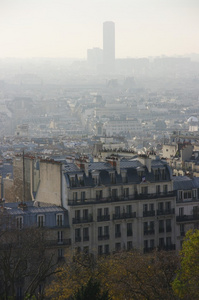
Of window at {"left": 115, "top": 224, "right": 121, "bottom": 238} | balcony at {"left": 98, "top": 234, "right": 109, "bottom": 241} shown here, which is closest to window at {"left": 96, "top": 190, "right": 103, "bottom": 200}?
window at {"left": 115, "top": 224, "right": 121, "bottom": 238}

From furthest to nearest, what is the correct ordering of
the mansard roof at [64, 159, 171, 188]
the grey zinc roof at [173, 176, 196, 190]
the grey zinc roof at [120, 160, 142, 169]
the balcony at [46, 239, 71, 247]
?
the grey zinc roof at [173, 176, 196, 190] < the grey zinc roof at [120, 160, 142, 169] < the mansard roof at [64, 159, 171, 188] < the balcony at [46, 239, 71, 247]

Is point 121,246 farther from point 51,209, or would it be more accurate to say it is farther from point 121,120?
point 121,120

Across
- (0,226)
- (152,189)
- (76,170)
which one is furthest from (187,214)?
(0,226)

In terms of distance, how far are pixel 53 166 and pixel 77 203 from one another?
128cm

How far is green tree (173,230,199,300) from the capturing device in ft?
53.9

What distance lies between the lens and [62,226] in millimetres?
20734

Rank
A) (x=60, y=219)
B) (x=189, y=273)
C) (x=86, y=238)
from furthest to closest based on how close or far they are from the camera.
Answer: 1. (x=86, y=238)
2. (x=60, y=219)
3. (x=189, y=273)

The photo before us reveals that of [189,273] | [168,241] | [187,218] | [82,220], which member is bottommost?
[168,241]

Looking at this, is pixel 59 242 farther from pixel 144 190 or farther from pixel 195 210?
pixel 195 210

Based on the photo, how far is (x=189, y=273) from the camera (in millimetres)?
17078

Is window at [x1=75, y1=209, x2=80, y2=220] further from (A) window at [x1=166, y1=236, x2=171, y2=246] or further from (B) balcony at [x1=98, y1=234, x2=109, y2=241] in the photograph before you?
(A) window at [x1=166, y1=236, x2=171, y2=246]

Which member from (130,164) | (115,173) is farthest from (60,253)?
(130,164)

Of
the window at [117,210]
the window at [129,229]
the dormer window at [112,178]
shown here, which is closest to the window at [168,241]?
the window at [129,229]

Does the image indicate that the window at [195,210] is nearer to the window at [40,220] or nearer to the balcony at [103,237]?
the balcony at [103,237]
